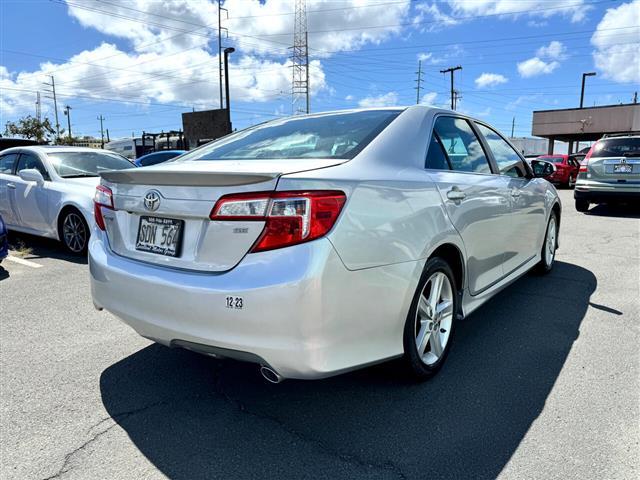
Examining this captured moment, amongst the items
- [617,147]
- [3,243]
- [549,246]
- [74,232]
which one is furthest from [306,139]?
[617,147]

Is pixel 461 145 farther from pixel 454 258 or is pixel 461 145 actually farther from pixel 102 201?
pixel 102 201

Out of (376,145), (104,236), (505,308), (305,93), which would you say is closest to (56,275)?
(104,236)

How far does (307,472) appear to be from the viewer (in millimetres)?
2061

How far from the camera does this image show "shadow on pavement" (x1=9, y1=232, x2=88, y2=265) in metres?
6.32

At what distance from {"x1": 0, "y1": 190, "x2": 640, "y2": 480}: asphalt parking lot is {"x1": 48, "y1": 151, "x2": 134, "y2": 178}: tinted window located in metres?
3.40

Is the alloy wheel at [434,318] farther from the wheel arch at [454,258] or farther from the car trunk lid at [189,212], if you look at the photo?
the car trunk lid at [189,212]

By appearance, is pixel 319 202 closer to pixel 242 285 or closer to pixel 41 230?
pixel 242 285

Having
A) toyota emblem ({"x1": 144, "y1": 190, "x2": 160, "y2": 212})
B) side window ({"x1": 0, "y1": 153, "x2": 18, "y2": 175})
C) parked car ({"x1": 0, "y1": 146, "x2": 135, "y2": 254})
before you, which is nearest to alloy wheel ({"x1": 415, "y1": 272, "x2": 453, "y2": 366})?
toyota emblem ({"x1": 144, "y1": 190, "x2": 160, "y2": 212})

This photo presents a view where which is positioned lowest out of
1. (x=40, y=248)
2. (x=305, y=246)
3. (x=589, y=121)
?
(x=40, y=248)

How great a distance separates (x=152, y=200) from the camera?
238cm

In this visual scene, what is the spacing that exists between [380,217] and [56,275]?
4.54 metres

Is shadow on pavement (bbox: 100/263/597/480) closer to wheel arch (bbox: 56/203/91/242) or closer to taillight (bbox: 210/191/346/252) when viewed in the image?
taillight (bbox: 210/191/346/252)

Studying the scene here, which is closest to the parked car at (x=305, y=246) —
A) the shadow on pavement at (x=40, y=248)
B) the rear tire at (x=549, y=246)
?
the rear tire at (x=549, y=246)

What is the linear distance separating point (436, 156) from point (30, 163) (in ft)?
21.3
